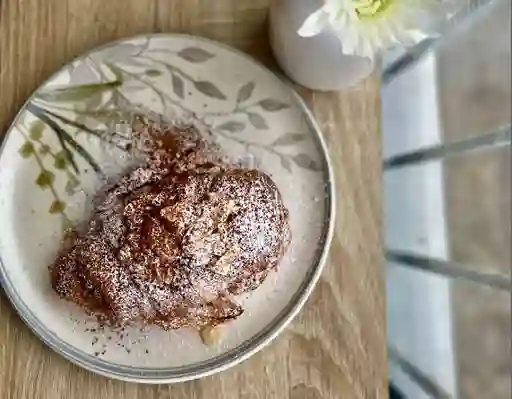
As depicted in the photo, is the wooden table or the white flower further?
the wooden table

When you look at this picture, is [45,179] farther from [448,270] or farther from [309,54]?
[448,270]

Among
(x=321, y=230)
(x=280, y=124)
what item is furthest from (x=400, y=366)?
(x=280, y=124)

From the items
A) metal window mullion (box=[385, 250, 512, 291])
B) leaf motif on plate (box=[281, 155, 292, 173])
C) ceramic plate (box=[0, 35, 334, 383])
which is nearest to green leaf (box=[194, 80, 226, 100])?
ceramic plate (box=[0, 35, 334, 383])

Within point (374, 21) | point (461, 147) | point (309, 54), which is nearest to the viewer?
point (374, 21)

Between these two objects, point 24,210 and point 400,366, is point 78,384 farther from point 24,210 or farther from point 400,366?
point 400,366

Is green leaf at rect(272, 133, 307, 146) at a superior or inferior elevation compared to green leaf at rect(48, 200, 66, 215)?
superior

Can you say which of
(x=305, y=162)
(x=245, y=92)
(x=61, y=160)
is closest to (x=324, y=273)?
(x=305, y=162)

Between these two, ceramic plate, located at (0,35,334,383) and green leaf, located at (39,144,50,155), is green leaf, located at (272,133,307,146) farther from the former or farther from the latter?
green leaf, located at (39,144,50,155)
